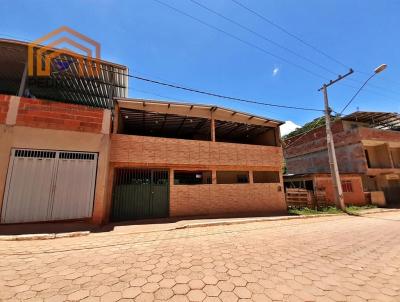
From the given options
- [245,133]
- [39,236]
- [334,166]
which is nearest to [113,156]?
[39,236]

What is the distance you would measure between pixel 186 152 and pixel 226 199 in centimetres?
356

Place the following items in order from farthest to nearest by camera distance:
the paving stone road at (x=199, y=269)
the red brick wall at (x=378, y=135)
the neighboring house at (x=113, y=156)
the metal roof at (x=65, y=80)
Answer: the red brick wall at (x=378, y=135), the metal roof at (x=65, y=80), the neighboring house at (x=113, y=156), the paving stone road at (x=199, y=269)

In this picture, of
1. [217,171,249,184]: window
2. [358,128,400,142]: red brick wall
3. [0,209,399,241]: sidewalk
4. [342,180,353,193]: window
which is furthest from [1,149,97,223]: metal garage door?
[358,128,400,142]: red brick wall

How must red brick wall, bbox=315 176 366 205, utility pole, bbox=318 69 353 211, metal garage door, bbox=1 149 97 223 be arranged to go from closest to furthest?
1. metal garage door, bbox=1 149 97 223
2. utility pole, bbox=318 69 353 211
3. red brick wall, bbox=315 176 366 205

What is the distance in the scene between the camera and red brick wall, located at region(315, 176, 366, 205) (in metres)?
15.1

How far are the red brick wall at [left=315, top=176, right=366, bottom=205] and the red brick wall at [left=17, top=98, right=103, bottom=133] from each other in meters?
16.0

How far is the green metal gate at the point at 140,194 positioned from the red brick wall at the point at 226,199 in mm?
563

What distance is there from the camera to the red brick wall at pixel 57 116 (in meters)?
7.31

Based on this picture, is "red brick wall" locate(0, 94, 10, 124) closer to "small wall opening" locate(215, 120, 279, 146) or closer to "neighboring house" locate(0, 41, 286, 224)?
"neighboring house" locate(0, 41, 286, 224)

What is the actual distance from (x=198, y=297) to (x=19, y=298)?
2500 mm

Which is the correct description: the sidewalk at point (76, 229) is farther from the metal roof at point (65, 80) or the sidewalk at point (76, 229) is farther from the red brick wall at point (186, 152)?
the metal roof at point (65, 80)

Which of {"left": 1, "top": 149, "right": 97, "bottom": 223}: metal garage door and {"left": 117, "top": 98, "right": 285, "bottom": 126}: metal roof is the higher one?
{"left": 117, "top": 98, "right": 285, "bottom": 126}: metal roof

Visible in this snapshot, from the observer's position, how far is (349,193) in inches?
638

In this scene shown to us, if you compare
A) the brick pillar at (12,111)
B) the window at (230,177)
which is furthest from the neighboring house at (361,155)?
the brick pillar at (12,111)
